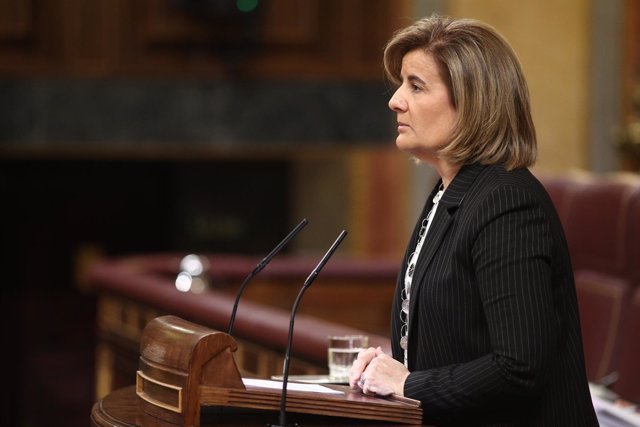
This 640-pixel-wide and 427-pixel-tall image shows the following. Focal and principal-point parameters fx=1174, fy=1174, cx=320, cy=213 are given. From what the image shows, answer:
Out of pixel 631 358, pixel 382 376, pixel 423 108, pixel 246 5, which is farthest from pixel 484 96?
pixel 246 5

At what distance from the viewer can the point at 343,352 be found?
2357mm

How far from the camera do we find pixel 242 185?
295 inches

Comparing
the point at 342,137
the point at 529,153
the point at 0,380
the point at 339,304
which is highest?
the point at 529,153

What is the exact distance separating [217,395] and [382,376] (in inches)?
11.0

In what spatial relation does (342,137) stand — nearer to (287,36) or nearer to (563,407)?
(287,36)

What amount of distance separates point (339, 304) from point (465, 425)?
370 centimetres

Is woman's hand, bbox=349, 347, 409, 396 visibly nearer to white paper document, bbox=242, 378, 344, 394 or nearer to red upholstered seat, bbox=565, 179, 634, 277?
white paper document, bbox=242, 378, 344, 394

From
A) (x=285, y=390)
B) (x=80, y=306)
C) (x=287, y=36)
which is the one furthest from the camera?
(x=80, y=306)

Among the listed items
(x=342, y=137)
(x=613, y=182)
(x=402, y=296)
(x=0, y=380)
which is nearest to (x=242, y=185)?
(x=342, y=137)

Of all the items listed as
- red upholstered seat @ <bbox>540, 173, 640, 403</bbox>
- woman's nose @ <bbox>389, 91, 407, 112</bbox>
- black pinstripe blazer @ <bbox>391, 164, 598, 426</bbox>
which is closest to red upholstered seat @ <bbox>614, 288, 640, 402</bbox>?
red upholstered seat @ <bbox>540, 173, 640, 403</bbox>

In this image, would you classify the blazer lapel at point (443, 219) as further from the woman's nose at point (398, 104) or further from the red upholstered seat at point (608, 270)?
the red upholstered seat at point (608, 270)

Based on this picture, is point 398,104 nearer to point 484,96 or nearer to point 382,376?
point 484,96

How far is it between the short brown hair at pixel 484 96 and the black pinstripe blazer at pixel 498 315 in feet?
0.13

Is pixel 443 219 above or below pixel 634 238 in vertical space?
above
